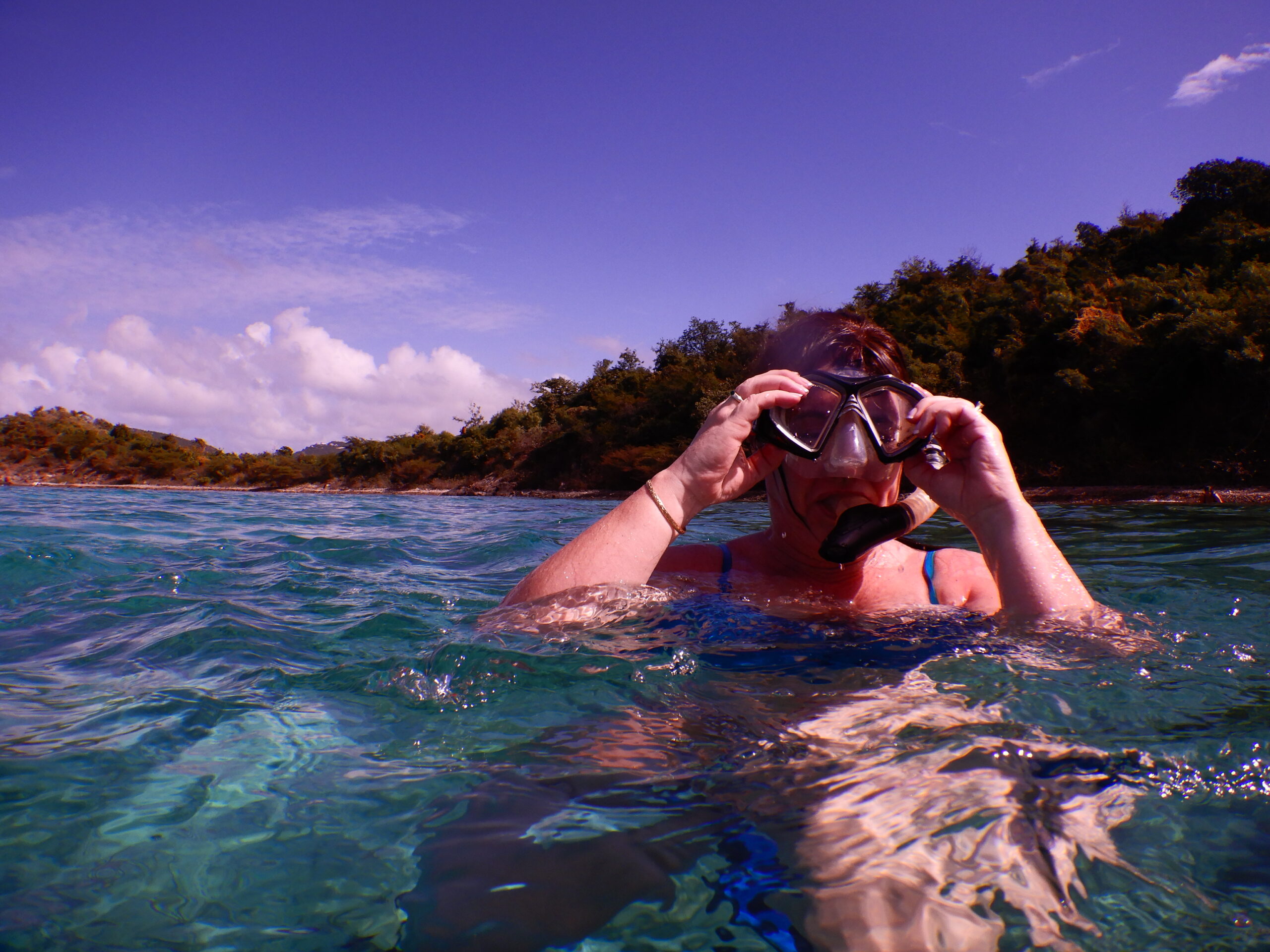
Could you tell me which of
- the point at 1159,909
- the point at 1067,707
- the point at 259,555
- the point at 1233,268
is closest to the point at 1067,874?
the point at 1159,909

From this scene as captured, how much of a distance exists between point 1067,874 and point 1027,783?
0.22 m

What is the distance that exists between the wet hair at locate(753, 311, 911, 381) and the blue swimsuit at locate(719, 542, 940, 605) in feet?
2.44

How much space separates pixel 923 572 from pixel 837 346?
3.13ft

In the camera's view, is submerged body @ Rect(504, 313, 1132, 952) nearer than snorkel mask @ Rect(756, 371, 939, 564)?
Yes

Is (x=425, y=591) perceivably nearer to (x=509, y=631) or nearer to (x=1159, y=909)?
(x=509, y=631)

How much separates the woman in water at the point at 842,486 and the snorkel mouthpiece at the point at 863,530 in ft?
0.09

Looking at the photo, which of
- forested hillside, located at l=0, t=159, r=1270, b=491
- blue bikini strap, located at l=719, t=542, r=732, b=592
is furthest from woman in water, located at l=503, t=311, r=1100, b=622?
forested hillside, located at l=0, t=159, r=1270, b=491

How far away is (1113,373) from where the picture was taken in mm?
23297

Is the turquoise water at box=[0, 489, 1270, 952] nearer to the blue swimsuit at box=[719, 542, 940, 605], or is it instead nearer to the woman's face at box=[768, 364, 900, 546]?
the blue swimsuit at box=[719, 542, 940, 605]

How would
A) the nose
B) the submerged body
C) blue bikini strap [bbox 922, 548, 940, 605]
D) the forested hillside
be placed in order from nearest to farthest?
the submerged body
the nose
blue bikini strap [bbox 922, 548, 940, 605]
the forested hillside

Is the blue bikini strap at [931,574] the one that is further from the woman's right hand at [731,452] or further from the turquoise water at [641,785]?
the woman's right hand at [731,452]

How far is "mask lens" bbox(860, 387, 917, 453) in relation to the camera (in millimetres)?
2283

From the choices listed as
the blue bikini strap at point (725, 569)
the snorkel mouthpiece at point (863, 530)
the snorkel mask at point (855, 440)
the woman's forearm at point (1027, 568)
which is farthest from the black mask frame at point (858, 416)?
the blue bikini strap at point (725, 569)

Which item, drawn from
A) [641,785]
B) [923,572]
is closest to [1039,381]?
[923,572]
